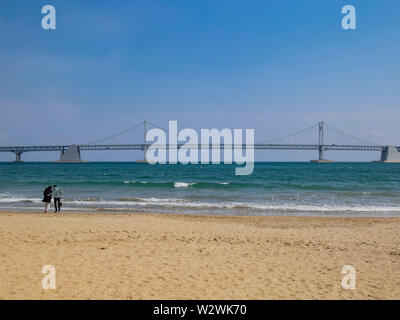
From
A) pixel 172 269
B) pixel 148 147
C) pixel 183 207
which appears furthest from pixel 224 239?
pixel 148 147

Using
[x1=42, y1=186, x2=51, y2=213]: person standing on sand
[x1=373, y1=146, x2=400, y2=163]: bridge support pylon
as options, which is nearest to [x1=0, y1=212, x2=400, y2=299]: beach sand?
[x1=42, y1=186, x2=51, y2=213]: person standing on sand

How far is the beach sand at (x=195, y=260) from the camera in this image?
182 inches

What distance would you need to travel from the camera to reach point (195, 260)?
20.5ft

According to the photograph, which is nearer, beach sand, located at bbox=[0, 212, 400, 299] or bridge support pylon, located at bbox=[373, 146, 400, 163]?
beach sand, located at bbox=[0, 212, 400, 299]

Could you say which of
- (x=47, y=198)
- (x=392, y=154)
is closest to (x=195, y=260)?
(x=47, y=198)

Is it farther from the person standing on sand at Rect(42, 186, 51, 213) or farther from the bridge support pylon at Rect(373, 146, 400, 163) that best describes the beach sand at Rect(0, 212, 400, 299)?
the bridge support pylon at Rect(373, 146, 400, 163)

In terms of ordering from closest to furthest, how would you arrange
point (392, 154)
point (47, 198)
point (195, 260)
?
point (195, 260) < point (47, 198) < point (392, 154)

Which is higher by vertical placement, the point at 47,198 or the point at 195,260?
the point at 47,198

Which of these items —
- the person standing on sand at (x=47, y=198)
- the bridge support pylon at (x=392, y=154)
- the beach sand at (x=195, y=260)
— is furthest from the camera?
the bridge support pylon at (x=392, y=154)

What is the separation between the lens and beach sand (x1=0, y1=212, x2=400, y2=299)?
15.2ft

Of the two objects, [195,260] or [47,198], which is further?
[47,198]

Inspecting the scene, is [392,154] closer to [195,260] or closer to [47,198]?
[47,198]

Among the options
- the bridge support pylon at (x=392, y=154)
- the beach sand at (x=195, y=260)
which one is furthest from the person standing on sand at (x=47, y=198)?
the bridge support pylon at (x=392, y=154)

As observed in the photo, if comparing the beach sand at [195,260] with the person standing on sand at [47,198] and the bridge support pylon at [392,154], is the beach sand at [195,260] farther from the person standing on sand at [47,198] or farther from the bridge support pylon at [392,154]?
the bridge support pylon at [392,154]
